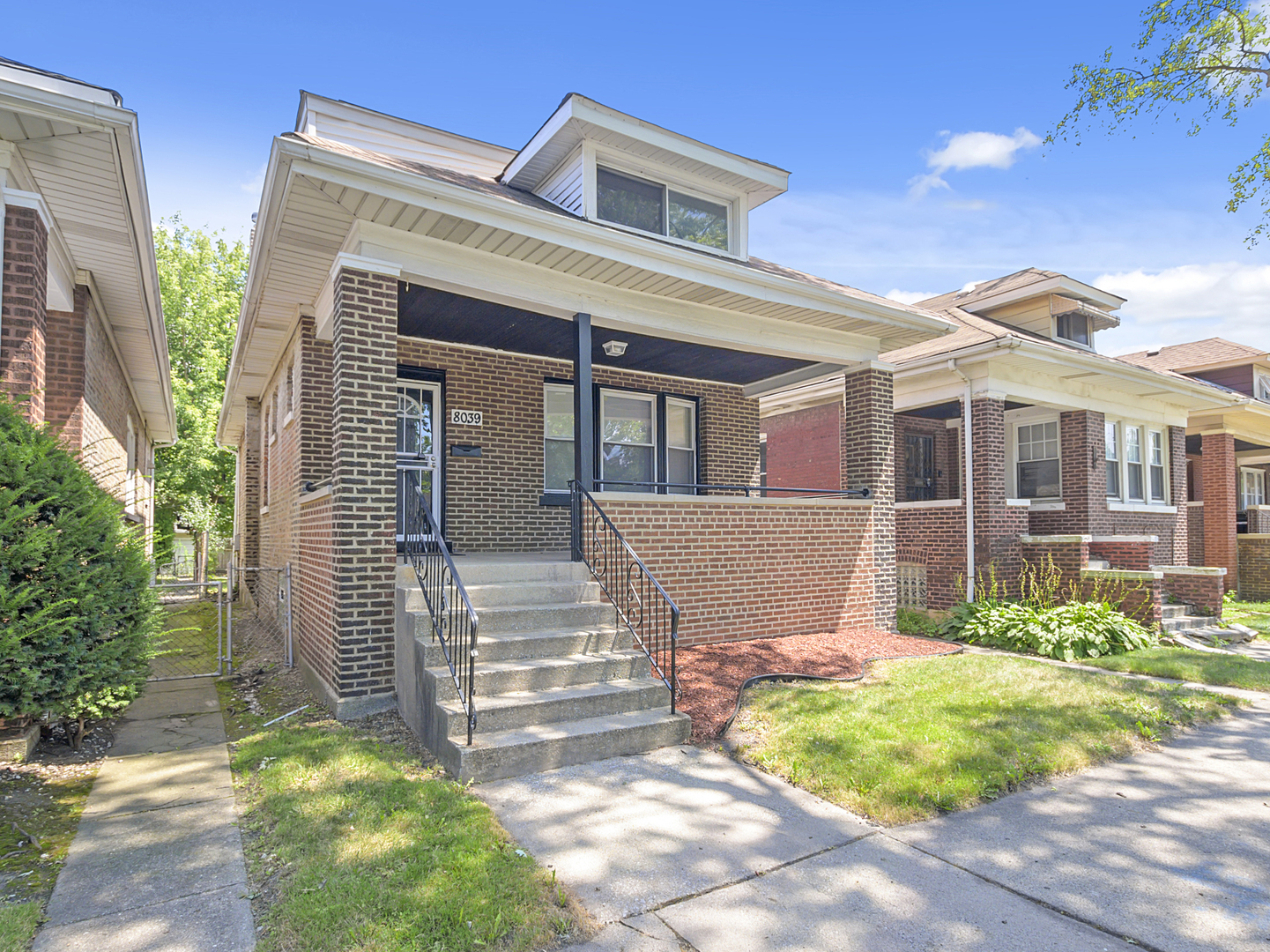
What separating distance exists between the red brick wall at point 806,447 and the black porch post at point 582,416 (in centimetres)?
705

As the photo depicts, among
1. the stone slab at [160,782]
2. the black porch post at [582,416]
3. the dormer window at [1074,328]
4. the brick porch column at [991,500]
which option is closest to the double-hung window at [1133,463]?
the dormer window at [1074,328]

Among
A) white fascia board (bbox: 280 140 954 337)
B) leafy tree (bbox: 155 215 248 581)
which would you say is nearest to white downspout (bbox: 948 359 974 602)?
white fascia board (bbox: 280 140 954 337)

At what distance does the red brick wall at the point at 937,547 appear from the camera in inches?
438

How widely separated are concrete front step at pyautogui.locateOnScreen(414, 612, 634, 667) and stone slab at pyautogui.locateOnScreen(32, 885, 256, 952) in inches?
83.4

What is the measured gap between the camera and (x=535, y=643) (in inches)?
214

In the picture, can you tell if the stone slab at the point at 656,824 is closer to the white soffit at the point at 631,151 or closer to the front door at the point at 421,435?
the front door at the point at 421,435

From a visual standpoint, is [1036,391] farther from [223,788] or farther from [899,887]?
[223,788]

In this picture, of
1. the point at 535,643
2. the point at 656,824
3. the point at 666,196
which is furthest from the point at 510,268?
the point at 656,824

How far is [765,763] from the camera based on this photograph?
4.61 metres

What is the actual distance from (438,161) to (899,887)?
31.1ft

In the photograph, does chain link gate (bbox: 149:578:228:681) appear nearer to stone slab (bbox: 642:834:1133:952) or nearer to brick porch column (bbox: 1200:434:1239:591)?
stone slab (bbox: 642:834:1133:952)

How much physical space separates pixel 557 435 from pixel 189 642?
589 cm

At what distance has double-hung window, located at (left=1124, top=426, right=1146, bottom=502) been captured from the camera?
1330 centimetres

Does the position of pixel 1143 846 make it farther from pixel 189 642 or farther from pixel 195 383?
pixel 195 383
